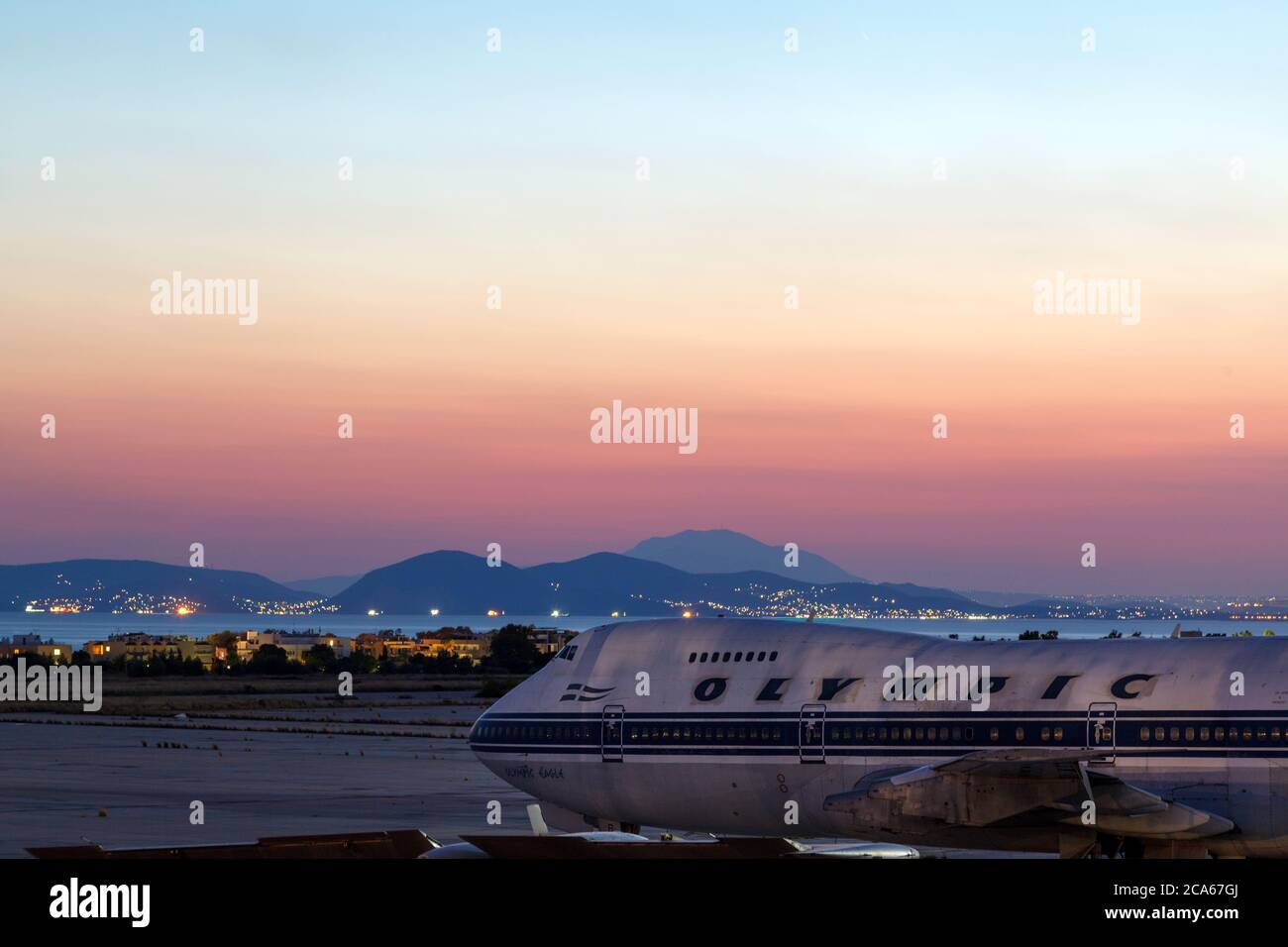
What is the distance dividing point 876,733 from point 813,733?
3.88ft

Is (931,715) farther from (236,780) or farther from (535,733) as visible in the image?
(236,780)

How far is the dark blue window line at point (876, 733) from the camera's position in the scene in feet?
90.8

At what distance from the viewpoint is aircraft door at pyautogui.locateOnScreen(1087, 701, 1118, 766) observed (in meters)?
28.2

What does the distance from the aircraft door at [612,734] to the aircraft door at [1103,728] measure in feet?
29.8

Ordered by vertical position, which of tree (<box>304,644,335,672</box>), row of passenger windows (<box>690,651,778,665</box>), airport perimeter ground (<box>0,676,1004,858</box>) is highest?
row of passenger windows (<box>690,651,778,665</box>)

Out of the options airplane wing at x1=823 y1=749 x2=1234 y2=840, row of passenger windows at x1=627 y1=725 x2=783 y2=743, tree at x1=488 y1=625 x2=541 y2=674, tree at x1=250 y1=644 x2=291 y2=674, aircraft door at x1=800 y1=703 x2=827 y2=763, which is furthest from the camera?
tree at x1=250 y1=644 x2=291 y2=674

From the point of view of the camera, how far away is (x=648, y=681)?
108ft

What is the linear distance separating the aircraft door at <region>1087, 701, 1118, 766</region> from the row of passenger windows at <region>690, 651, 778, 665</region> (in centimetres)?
625

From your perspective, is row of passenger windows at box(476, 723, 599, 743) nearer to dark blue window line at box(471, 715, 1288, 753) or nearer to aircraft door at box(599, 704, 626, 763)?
dark blue window line at box(471, 715, 1288, 753)

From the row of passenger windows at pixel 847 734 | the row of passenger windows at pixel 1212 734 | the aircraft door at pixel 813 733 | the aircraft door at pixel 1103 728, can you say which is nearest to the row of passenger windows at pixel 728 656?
the row of passenger windows at pixel 847 734

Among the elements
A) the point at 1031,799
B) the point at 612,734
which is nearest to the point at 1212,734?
the point at 1031,799

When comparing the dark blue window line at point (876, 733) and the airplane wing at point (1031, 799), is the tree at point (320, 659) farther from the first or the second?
the airplane wing at point (1031, 799)

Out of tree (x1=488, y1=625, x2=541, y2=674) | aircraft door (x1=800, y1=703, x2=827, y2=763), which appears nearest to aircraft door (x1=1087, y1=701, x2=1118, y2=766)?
aircraft door (x1=800, y1=703, x2=827, y2=763)
